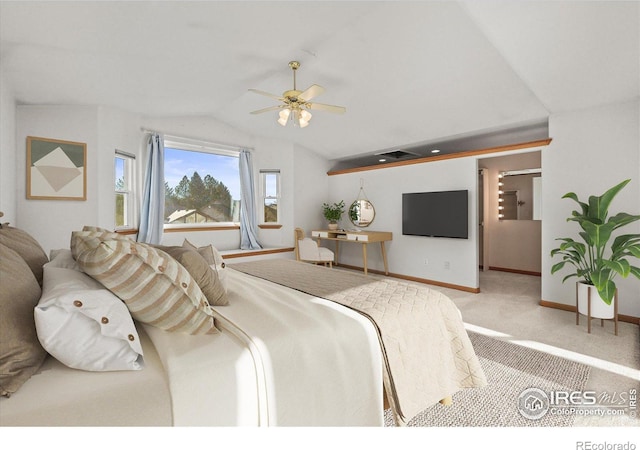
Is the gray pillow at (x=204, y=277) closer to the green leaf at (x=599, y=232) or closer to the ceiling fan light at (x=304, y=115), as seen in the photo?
the ceiling fan light at (x=304, y=115)

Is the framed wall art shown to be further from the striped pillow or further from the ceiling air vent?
the ceiling air vent

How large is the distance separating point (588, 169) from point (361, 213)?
341 centimetres

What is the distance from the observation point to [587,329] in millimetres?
2932

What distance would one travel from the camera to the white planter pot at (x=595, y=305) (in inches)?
113

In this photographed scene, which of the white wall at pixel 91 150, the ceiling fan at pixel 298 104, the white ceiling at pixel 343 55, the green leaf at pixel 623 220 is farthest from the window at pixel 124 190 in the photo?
the green leaf at pixel 623 220

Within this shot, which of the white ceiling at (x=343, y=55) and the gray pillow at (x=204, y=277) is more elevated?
the white ceiling at (x=343, y=55)

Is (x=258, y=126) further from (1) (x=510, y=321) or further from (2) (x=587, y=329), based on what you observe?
(2) (x=587, y=329)

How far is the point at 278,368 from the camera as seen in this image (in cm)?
111

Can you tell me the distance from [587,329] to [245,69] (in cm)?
429

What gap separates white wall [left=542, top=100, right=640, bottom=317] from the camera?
317 centimetres

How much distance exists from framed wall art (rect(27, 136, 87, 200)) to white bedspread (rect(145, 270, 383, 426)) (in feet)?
10.0

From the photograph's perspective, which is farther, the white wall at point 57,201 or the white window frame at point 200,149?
the white window frame at point 200,149

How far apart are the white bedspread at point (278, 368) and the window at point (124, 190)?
11.4ft
